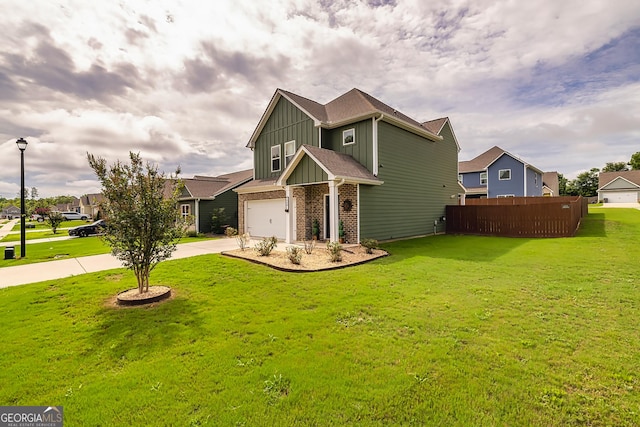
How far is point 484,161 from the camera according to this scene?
34.2m

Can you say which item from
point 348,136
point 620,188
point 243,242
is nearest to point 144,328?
point 243,242

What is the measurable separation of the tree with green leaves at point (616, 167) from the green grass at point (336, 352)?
277 feet

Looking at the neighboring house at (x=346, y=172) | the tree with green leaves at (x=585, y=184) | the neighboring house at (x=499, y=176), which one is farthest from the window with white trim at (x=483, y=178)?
the tree with green leaves at (x=585, y=184)

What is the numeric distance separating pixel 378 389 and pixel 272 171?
16.0m

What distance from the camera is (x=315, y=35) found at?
1094 centimetres

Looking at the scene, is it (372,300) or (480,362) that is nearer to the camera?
(480,362)

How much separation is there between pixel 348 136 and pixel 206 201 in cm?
1275

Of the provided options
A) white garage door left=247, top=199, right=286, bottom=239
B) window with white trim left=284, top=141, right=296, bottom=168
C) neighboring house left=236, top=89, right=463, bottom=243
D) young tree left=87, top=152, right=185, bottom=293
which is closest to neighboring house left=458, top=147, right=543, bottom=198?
neighboring house left=236, top=89, right=463, bottom=243

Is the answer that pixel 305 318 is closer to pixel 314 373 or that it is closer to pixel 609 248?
pixel 314 373

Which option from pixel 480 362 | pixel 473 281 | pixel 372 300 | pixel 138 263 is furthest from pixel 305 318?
pixel 473 281

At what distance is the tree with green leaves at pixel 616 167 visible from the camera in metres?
65.3

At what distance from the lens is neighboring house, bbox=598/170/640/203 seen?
4497 centimetres

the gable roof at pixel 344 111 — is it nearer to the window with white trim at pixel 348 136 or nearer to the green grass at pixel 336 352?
the window with white trim at pixel 348 136

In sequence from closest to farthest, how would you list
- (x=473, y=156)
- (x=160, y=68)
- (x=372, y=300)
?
(x=372, y=300)
(x=160, y=68)
(x=473, y=156)
